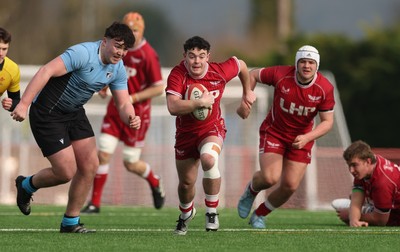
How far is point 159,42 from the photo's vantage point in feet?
284

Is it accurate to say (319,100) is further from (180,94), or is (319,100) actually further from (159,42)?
(159,42)

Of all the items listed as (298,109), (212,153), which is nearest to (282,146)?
(298,109)

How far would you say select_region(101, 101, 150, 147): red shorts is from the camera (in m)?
14.0

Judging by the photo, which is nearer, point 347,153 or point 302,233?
point 302,233

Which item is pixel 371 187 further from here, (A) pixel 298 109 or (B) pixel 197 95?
(B) pixel 197 95

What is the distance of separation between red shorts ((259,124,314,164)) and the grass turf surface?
732 millimetres

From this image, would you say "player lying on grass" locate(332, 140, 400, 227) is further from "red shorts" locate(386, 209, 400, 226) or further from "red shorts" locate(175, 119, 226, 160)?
"red shorts" locate(175, 119, 226, 160)

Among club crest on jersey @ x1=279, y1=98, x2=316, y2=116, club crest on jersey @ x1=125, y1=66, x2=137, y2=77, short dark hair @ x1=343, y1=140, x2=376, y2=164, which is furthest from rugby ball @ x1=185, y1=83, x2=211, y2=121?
club crest on jersey @ x1=125, y1=66, x2=137, y2=77

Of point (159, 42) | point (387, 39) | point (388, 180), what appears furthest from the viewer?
point (159, 42)

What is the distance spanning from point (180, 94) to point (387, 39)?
16.0 m

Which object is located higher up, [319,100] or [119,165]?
[319,100]

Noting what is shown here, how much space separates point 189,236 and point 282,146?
91.1 inches

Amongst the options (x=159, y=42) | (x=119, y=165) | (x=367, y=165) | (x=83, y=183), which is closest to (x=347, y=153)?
(x=367, y=165)

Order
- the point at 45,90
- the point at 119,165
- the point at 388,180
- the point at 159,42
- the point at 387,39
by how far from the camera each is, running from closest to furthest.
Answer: the point at 45,90, the point at 388,180, the point at 119,165, the point at 387,39, the point at 159,42
